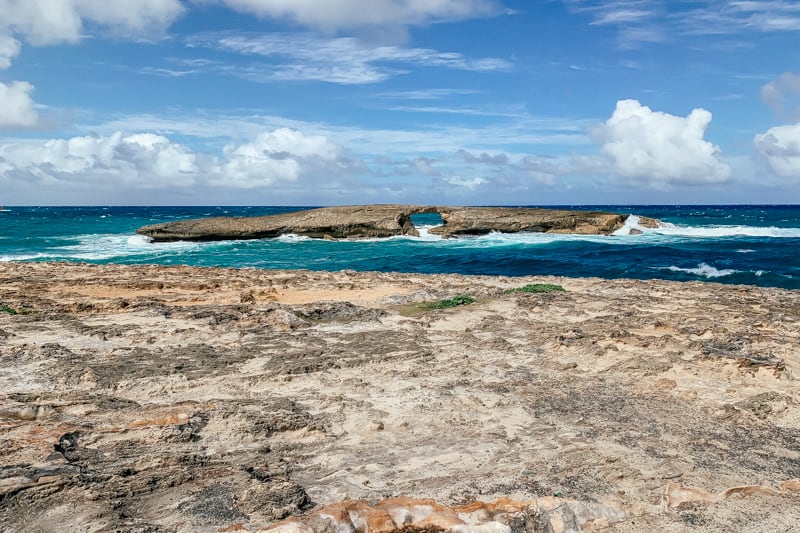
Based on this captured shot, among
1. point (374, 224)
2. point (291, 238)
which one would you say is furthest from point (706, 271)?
point (291, 238)

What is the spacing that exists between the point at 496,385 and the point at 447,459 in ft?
6.39

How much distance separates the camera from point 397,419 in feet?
17.0

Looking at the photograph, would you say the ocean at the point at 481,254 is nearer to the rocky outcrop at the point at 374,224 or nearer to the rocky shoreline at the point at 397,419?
the rocky outcrop at the point at 374,224

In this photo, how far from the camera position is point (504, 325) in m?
9.11

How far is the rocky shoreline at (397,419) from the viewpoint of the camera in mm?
3551

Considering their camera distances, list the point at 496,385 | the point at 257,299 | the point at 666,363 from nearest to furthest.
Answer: the point at 496,385 < the point at 666,363 < the point at 257,299

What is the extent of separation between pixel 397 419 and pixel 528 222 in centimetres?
3759

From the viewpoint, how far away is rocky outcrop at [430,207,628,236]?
4103cm

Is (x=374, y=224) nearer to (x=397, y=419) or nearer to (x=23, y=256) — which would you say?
(x=23, y=256)

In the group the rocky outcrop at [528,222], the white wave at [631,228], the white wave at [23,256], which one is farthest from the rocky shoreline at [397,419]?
the white wave at [631,228]

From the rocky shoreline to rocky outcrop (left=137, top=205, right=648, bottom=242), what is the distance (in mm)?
29394

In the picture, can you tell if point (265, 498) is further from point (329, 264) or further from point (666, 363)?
point (329, 264)

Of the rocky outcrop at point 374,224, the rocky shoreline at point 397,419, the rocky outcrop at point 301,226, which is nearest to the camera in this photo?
the rocky shoreline at point 397,419

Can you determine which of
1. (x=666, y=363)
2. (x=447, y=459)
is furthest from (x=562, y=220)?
(x=447, y=459)
